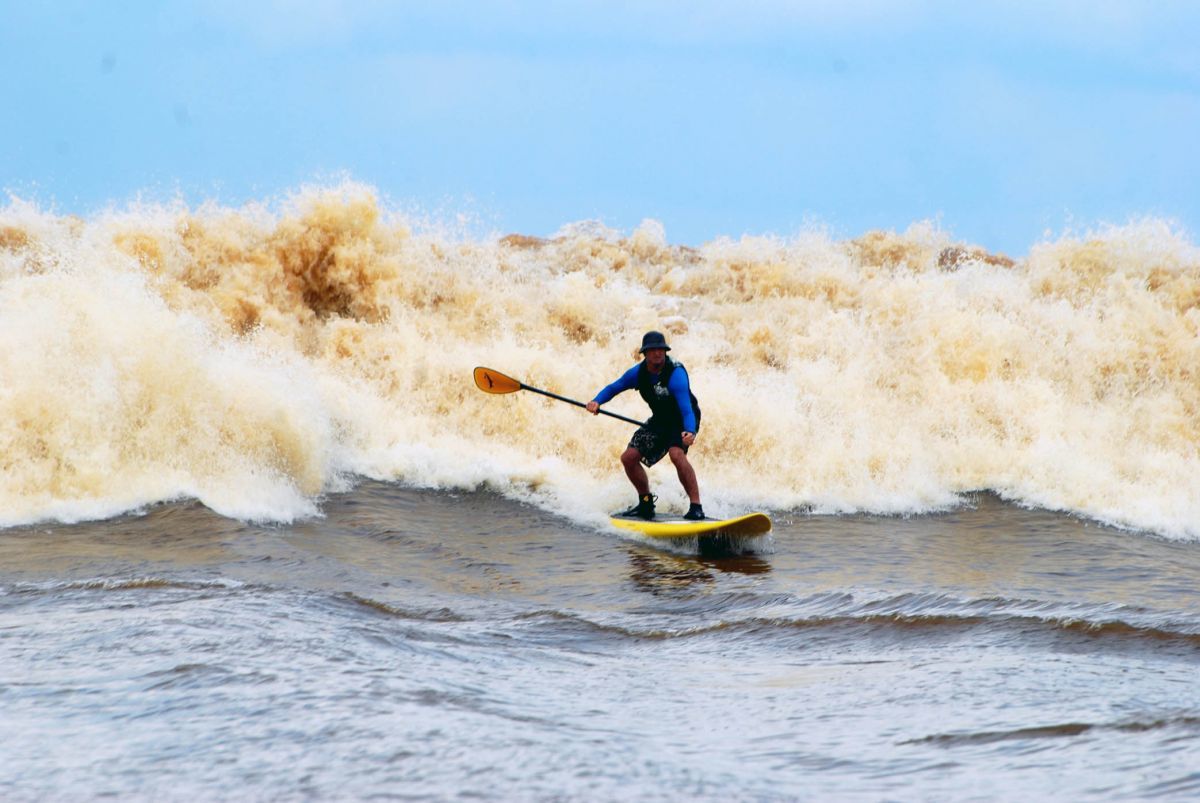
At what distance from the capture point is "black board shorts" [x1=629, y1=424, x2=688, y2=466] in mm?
9133

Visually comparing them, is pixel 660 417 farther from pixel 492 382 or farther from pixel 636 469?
pixel 492 382

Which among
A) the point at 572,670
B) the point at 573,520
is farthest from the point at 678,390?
the point at 572,670

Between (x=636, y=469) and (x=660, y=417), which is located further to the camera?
(x=636, y=469)

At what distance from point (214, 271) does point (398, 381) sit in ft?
11.5

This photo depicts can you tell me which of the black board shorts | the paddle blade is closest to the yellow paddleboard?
the black board shorts

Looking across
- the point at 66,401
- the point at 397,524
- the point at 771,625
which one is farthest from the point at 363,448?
the point at 771,625

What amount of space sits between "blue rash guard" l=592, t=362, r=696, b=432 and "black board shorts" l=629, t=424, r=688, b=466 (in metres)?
0.26

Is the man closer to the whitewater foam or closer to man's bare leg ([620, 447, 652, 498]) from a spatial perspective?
man's bare leg ([620, 447, 652, 498])

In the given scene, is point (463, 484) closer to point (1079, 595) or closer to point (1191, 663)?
point (1079, 595)

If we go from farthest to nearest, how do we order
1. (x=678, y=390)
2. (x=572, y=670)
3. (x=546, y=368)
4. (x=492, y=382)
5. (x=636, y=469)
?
(x=546, y=368), (x=492, y=382), (x=636, y=469), (x=678, y=390), (x=572, y=670)

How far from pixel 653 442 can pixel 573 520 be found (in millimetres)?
1041

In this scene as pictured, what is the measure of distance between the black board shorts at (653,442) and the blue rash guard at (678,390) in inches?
10.2

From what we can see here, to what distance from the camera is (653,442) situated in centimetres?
920

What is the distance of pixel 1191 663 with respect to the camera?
495cm
